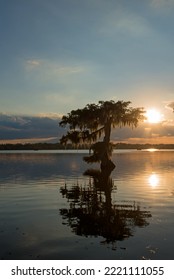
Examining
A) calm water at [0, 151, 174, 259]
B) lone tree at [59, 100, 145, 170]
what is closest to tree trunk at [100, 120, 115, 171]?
lone tree at [59, 100, 145, 170]

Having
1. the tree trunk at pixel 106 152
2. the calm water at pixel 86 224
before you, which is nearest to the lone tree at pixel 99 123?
the tree trunk at pixel 106 152

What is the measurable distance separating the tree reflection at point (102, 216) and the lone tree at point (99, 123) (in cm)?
2487

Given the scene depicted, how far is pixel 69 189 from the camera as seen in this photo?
1299 inches

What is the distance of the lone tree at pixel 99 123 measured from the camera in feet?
179

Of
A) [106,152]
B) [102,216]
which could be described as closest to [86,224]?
[102,216]

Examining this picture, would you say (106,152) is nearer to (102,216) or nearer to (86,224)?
(102,216)

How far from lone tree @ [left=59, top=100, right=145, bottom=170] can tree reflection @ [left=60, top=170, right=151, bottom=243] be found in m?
24.9

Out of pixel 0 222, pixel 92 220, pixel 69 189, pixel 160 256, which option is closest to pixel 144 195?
pixel 69 189

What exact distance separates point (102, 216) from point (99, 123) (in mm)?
36899

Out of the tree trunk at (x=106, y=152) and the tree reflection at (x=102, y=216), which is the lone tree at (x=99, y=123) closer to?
the tree trunk at (x=106, y=152)

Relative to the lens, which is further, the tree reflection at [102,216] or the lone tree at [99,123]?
the lone tree at [99,123]
